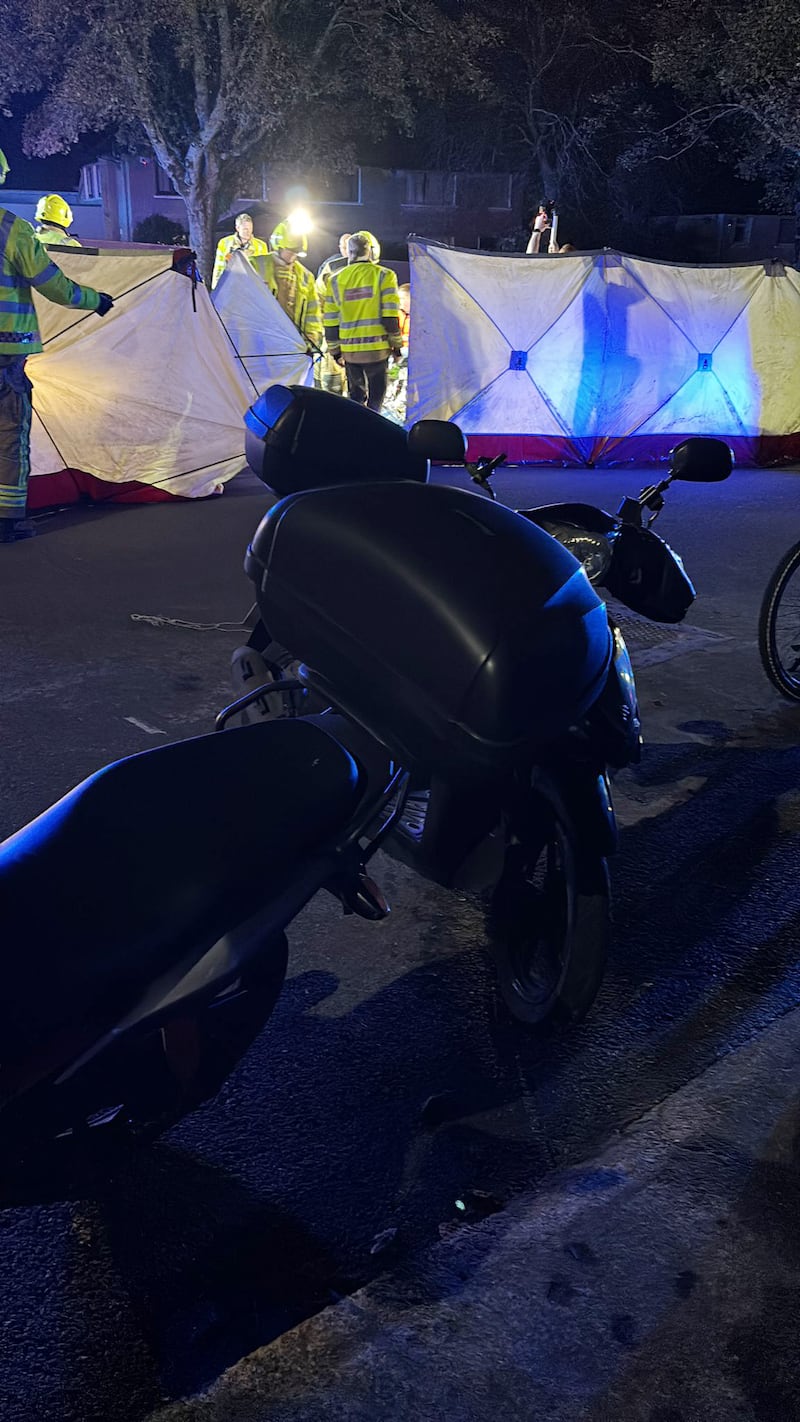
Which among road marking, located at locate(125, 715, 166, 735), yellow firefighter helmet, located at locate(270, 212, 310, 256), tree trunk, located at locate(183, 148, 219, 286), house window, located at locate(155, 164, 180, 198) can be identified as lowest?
road marking, located at locate(125, 715, 166, 735)

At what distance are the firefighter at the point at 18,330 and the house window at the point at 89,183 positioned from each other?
37.2 meters

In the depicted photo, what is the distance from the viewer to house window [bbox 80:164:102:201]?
41.6 meters

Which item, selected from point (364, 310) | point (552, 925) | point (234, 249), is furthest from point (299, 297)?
point (552, 925)

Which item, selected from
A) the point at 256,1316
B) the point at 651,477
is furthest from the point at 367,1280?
the point at 651,477

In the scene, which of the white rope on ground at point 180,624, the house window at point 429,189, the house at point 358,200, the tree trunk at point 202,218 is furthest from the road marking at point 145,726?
the house window at point 429,189

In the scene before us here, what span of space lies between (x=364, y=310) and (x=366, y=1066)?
10.00 meters

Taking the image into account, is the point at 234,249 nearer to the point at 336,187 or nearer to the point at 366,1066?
the point at 366,1066

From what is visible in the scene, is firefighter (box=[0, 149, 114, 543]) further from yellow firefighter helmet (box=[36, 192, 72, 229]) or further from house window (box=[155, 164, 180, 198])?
house window (box=[155, 164, 180, 198])

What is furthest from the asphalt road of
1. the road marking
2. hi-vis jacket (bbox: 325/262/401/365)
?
hi-vis jacket (bbox: 325/262/401/365)

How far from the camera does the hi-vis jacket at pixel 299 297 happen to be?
1282 cm

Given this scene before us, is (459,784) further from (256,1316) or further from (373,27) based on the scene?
(373,27)

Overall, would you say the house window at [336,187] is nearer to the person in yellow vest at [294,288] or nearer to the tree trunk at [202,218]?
the tree trunk at [202,218]

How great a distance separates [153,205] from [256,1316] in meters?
43.1

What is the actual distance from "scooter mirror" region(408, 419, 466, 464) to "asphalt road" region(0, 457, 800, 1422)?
4.51 ft
